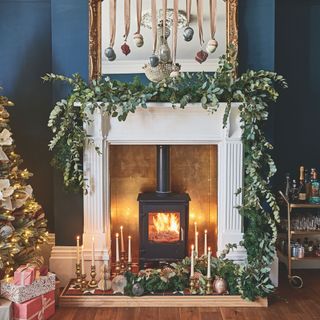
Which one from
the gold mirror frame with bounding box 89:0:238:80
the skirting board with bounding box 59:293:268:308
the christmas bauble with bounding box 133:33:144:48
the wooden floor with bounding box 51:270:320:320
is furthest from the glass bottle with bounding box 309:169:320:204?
the christmas bauble with bounding box 133:33:144:48

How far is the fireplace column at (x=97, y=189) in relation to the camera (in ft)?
12.9

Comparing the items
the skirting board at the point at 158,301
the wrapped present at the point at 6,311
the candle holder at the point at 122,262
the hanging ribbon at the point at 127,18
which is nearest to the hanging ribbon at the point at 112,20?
the hanging ribbon at the point at 127,18

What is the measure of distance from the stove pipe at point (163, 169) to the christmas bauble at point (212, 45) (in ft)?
3.11

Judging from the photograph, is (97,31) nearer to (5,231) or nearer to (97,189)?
(97,189)

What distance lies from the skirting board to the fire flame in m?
0.69

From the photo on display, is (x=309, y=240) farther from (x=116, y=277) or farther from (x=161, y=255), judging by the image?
(x=116, y=277)

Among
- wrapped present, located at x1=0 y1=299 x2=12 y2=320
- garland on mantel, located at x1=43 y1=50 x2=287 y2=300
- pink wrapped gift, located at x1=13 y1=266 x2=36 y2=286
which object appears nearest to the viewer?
wrapped present, located at x1=0 y1=299 x2=12 y2=320

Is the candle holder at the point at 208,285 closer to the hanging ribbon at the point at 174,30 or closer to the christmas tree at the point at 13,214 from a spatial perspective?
the christmas tree at the point at 13,214

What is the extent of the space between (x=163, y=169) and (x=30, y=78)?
1657 mm

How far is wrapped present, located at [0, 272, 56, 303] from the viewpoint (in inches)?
132

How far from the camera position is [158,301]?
3.73 m

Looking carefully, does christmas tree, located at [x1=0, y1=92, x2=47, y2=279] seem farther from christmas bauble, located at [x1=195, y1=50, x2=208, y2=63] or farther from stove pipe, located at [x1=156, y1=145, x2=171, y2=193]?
christmas bauble, located at [x1=195, y1=50, x2=208, y2=63]

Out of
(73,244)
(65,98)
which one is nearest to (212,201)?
(73,244)

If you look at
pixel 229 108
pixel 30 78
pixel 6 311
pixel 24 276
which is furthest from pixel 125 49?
Result: pixel 6 311
